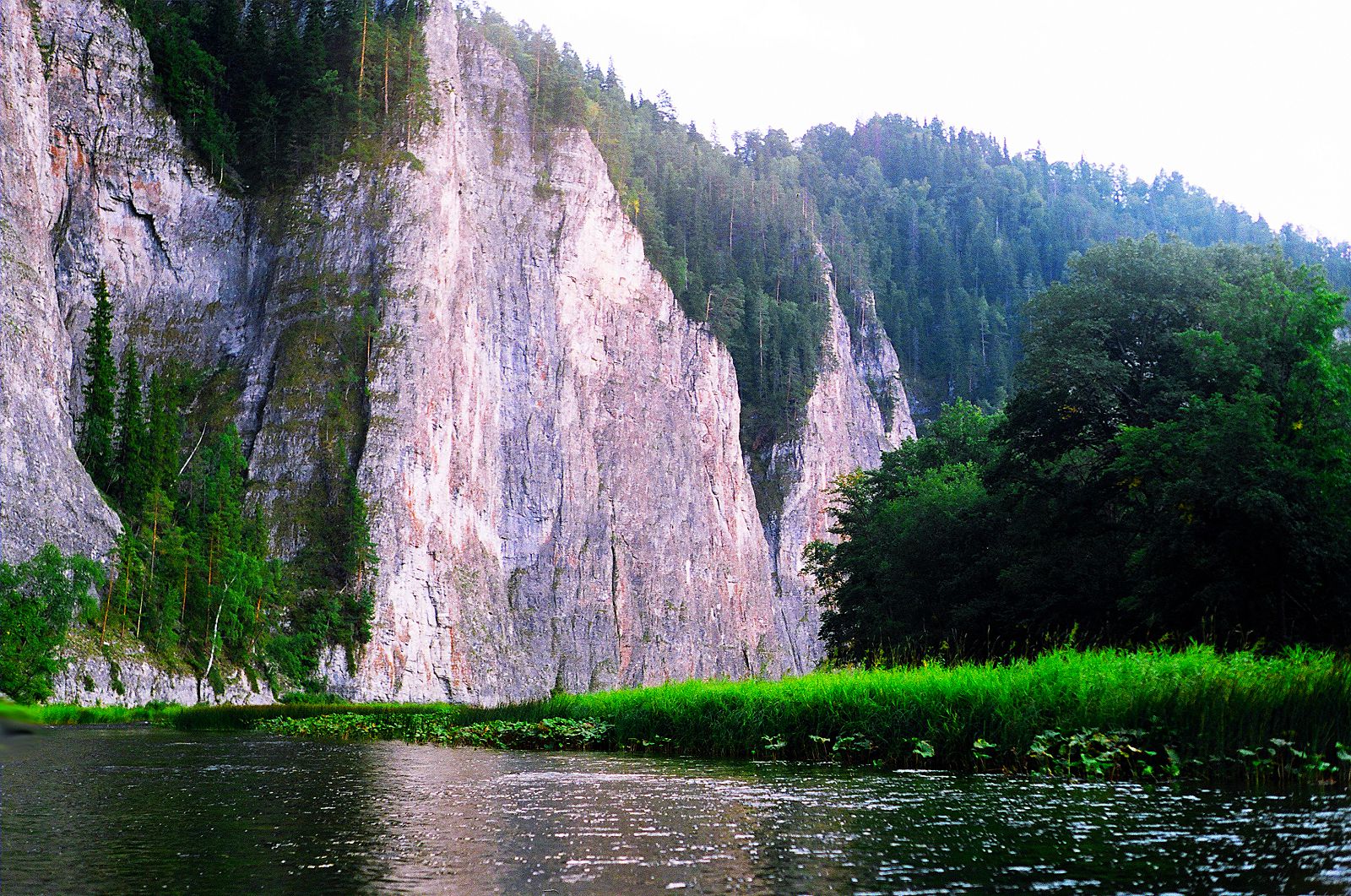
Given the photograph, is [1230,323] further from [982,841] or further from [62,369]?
[62,369]

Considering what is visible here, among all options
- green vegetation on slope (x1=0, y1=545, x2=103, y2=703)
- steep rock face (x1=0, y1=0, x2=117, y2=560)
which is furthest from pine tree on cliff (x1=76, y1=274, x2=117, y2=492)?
green vegetation on slope (x1=0, y1=545, x2=103, y2=703)

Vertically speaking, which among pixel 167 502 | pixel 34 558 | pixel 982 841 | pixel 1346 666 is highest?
pixel 167 502

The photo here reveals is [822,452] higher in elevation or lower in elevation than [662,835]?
higher

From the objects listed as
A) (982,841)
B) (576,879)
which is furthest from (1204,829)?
(576,879)

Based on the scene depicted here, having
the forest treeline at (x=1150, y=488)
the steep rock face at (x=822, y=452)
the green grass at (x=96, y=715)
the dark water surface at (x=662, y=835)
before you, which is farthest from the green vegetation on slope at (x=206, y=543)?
the dark water surface at (x=662, y=835)

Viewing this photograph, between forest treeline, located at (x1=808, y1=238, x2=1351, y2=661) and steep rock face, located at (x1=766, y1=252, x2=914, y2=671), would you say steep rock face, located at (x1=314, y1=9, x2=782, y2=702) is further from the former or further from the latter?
forest treeline, located at (x1=808, y1=238, x2=1351, y2=661)

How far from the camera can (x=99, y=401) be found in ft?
188

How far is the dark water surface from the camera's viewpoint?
603 centimetres

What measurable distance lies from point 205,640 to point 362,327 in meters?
21.1

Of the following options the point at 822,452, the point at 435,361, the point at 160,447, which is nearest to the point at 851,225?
the point at 822,452

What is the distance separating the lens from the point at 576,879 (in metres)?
6.13

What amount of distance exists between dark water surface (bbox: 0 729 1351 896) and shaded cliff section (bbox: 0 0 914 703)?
41603 millimetres

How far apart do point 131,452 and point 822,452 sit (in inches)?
2338

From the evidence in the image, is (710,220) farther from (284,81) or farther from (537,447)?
(284,81)
